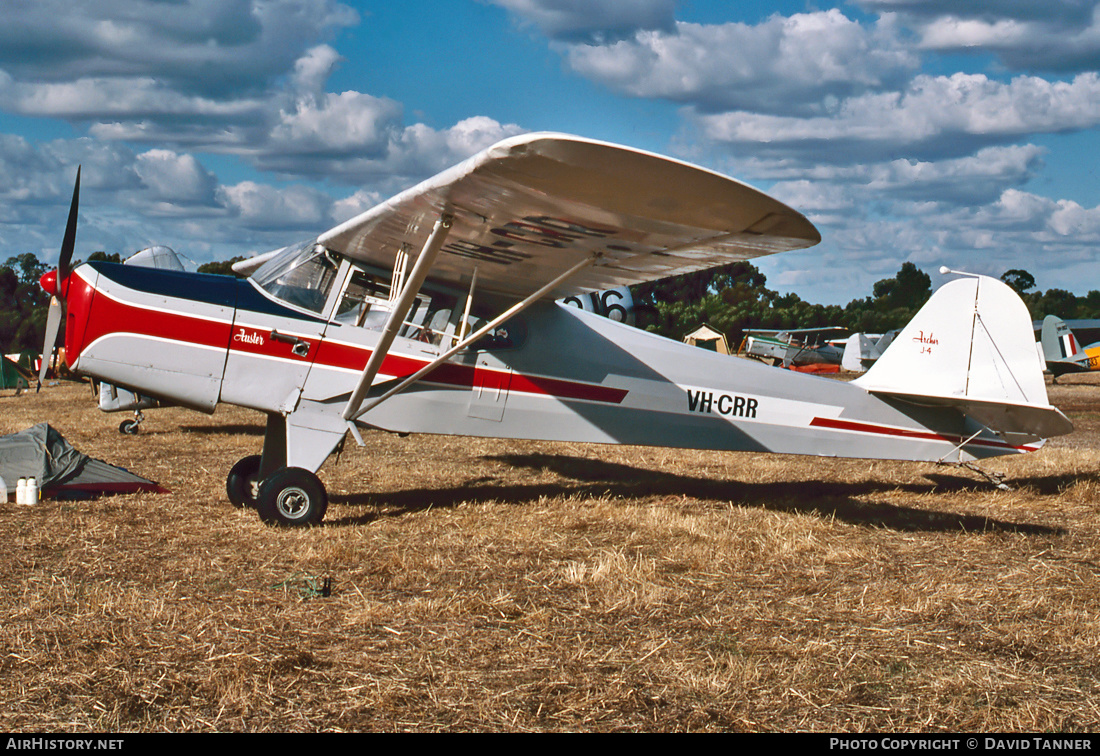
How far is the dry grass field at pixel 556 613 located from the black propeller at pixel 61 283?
128 cm

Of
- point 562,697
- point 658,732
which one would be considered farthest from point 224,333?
point 658,732

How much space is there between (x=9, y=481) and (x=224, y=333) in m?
2.32

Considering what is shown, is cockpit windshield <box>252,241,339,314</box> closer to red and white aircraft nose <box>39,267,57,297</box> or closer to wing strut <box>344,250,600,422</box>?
wing strut <box>344,250,600,422</box>

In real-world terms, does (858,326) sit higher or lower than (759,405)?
higher

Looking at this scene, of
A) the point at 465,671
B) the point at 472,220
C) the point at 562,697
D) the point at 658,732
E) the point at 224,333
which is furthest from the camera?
the point at 224,333

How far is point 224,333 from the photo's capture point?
640cm

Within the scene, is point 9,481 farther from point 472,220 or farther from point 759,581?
point 759,581

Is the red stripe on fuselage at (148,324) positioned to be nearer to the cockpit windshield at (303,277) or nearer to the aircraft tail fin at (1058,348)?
the cockpit windshield at (303,277)

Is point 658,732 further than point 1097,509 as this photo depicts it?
No

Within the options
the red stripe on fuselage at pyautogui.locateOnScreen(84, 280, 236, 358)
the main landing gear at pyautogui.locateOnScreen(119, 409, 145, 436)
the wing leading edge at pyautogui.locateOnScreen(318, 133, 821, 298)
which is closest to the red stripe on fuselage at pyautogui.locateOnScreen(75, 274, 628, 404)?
the red stripe on fuselage at pyautogui.locateOnScreen(84, 280, 236, 358)

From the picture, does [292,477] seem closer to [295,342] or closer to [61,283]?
[295,342]

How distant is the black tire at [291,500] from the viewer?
5.99 m

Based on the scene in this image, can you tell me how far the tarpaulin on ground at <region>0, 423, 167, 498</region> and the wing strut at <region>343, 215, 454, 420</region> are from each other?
2.42 m

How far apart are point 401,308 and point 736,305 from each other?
64.8 m
